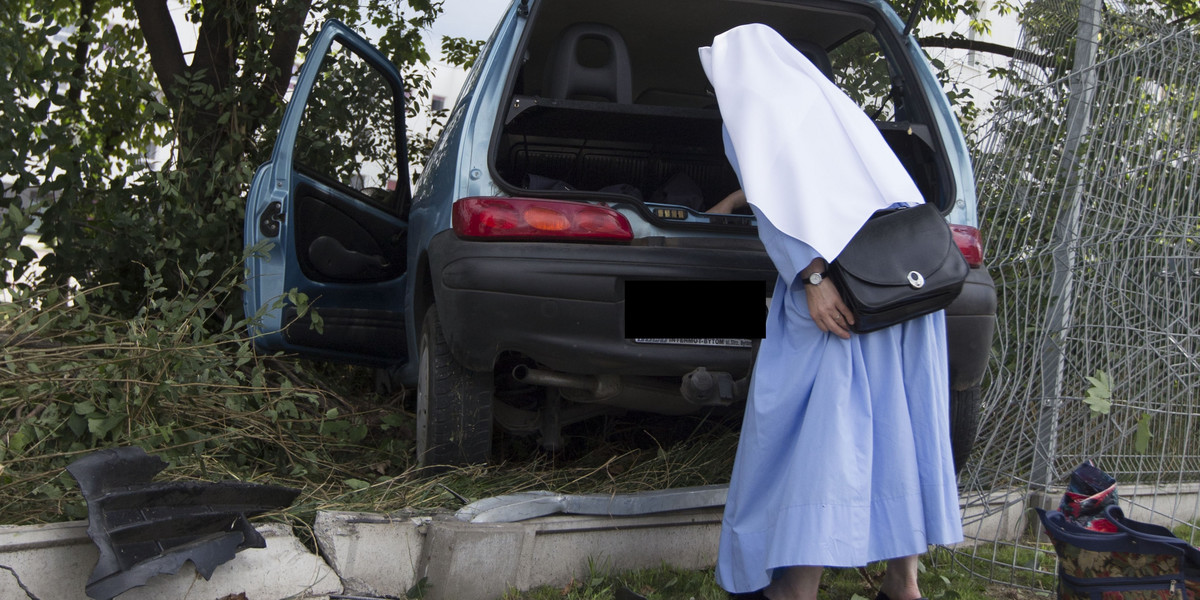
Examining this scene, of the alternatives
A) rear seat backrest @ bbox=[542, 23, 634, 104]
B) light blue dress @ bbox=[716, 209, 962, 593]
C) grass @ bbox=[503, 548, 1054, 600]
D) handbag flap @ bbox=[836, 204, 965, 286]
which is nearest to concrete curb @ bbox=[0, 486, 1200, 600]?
grass @ bbox=[503, 548, 1054, 600]

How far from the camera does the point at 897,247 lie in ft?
7.33

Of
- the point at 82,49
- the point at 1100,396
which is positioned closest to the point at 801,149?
the point at 1100,396

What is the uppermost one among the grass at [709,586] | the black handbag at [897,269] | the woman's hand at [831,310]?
the black handbag at [897,269]

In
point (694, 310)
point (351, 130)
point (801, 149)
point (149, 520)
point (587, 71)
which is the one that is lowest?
point (149, 520)

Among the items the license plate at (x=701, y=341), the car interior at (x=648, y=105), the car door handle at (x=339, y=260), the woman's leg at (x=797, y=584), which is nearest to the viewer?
the woman's leg at (x=797, y=584)

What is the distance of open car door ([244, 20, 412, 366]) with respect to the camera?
150 inches

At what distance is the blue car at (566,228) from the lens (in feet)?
8.70

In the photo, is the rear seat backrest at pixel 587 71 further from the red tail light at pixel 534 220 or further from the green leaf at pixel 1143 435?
the green leaf at pixel 1143 435

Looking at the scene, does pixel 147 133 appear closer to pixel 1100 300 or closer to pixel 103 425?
pixel 103 425

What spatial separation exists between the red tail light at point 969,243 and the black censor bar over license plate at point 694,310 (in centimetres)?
68

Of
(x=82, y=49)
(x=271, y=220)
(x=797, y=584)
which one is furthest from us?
(x=82, y=49)

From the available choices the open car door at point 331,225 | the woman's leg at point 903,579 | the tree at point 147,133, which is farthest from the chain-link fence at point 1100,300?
the tree at point 147,133

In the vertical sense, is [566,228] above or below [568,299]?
above

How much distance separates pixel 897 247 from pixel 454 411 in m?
1.38
